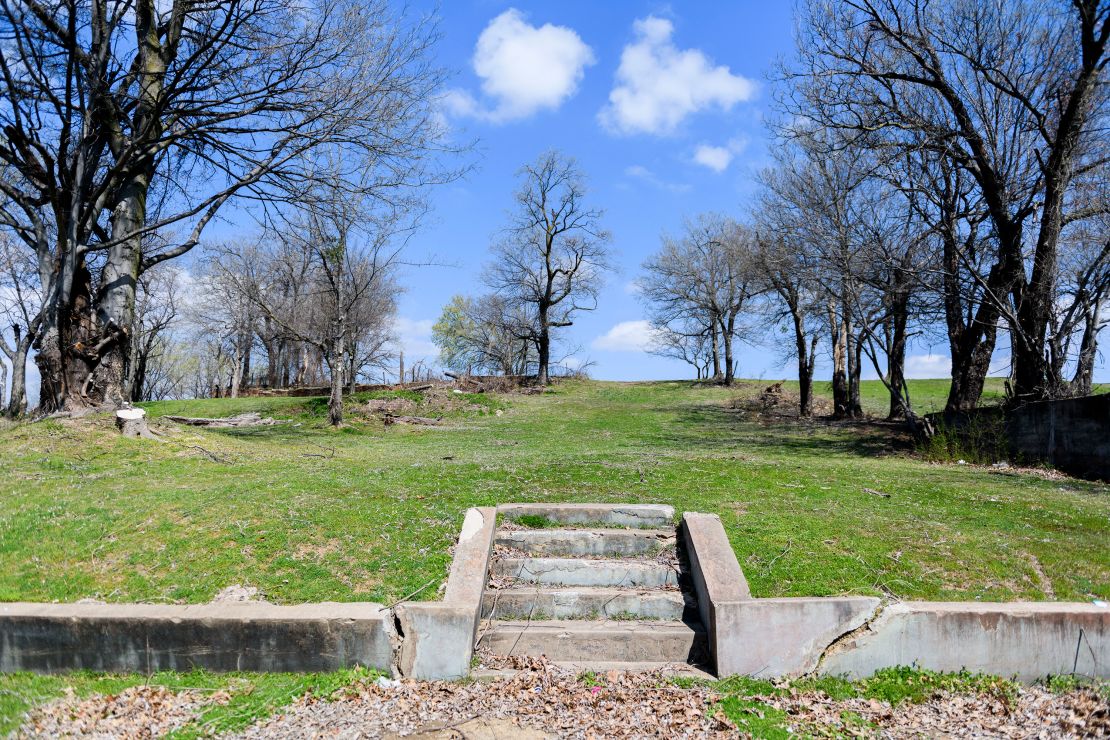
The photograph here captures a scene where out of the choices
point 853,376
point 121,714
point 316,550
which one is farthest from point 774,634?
point 853,376

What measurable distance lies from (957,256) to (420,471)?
39.2ft

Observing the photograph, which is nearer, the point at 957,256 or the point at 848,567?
the point at 848,567

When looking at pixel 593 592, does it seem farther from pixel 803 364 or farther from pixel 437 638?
pixel 803 364

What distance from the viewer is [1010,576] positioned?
5457mm

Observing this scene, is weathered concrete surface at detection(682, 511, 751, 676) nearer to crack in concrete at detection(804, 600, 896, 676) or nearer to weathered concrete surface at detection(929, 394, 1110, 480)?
crack in concrete at detection(804, 600, 896, 676)

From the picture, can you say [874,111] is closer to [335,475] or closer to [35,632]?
[335,475]

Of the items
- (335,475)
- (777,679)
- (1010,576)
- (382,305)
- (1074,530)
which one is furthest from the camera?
(382,305)

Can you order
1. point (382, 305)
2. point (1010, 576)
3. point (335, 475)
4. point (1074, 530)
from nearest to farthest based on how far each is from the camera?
point (1010, 576) < point (1074, 530) < point (335, 475) < point (382, 305)

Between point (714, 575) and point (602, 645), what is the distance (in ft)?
3.30

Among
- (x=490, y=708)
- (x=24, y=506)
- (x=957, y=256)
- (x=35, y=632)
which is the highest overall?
(x=957, y=256)

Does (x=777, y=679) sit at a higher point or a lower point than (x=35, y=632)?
lower

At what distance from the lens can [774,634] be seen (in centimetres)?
470

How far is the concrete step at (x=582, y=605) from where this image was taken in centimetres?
537

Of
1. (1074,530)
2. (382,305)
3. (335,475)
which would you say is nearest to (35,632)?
(335,475)
